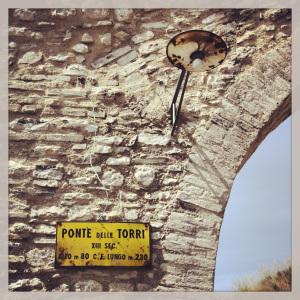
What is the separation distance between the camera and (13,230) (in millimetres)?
4008

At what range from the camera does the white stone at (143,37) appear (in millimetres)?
4324

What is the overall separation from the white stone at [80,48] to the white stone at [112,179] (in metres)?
0.87

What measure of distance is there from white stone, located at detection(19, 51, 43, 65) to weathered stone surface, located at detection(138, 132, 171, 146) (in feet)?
2.88

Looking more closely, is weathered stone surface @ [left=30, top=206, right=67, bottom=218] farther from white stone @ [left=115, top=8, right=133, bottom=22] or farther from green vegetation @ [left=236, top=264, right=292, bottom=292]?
green vegetation @ [left=236, top=264, right=292, bottom=292]

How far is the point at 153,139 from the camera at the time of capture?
13.7 feet

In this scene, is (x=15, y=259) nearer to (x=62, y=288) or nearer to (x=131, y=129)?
(x=62, y=288)

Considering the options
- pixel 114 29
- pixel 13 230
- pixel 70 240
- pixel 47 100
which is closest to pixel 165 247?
pixel 70 240

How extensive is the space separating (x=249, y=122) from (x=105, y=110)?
0.98 metres

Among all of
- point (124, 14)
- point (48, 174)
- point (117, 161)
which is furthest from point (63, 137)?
point (124, 14)

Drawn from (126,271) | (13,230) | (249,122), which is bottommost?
(126,271)

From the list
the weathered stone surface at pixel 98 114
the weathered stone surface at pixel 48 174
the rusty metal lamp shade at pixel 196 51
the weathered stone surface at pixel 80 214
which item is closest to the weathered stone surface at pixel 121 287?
the weathered stone surface at pixel 80 214

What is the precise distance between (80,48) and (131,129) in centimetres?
67

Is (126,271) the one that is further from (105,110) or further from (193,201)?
(105,110)

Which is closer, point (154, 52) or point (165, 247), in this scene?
point (165, 247)
